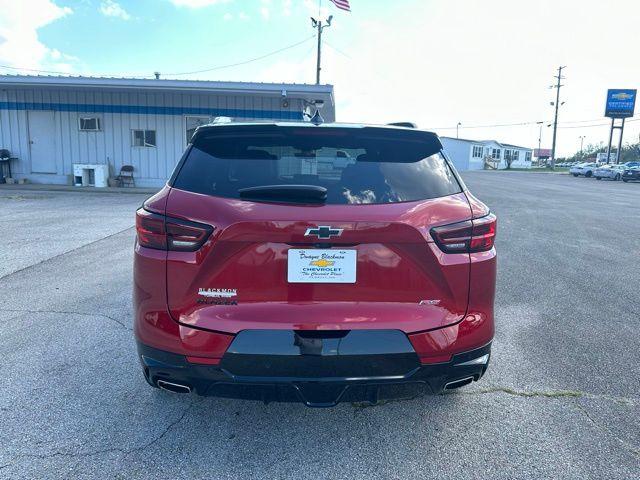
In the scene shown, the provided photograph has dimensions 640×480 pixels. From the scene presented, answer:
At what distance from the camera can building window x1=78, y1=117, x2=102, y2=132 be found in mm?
18164

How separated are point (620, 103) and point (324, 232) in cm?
6613

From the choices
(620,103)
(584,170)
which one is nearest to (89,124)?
(584,170)

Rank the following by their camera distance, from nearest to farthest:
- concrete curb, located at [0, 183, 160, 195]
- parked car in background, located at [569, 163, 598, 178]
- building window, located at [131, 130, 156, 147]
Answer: concrete curb, located at [0, 183, 160, 195]
building window, located at [131, 130, 156, 147]
parked car in background, located at [569, 163, 598, 178]

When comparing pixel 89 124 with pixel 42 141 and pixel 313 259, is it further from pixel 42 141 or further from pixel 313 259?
pixel 313 259

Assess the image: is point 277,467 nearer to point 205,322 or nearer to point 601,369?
point 205,322

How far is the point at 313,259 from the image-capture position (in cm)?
225

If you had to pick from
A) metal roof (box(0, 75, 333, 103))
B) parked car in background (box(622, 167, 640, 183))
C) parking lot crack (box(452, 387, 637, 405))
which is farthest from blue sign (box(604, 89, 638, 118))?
parking lot crack (box(452, 387, 637, 405))

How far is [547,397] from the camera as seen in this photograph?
3195 mm

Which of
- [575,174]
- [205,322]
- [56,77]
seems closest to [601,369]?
[205,322]

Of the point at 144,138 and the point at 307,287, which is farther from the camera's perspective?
the point at 144,138

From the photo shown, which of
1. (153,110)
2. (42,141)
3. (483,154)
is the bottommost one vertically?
(42,141)

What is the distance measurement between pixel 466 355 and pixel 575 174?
55.2 meters

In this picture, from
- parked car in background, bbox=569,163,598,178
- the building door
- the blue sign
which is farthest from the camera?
the blue sign

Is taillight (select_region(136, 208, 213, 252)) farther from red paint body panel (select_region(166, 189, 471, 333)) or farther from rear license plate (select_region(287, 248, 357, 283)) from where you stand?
rear license plate (select_region(287, 248, 357, 283))
